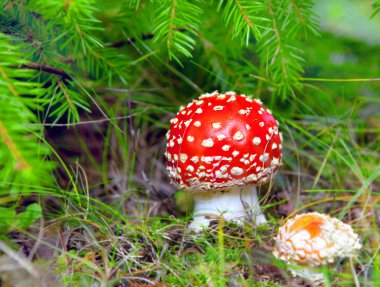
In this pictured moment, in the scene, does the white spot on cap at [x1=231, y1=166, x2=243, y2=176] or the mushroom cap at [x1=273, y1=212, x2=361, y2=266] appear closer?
the mushroom cap at [x1=273, y1=212, x2=361, y2=266]

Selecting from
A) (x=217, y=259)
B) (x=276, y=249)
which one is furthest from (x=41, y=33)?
(x=276, y=249)

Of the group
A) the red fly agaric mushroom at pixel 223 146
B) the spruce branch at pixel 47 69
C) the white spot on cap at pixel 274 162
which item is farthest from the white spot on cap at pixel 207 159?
the spruce branch at pixel 47 69

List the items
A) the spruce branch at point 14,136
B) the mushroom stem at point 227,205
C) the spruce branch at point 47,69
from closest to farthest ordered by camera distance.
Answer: the spruce branch at point 14,136 < the spruce branch at point 47,69 < the mushroom stem at point 227,205

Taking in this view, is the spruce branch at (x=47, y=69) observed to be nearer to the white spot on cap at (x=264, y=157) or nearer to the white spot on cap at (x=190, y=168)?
the white spot on cap at (x=190, y=168)

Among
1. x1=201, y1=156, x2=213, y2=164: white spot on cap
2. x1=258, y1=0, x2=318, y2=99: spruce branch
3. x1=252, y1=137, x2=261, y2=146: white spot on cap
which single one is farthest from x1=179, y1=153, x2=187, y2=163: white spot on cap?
x1=258, y1=0, x2=318, y2=99: spruce branch

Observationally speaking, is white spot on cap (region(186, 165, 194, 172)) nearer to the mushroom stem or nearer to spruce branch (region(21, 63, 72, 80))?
the mushroom stem

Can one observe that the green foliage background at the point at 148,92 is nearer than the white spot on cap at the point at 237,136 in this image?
Yes

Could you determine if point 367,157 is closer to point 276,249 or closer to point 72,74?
point 276,249
